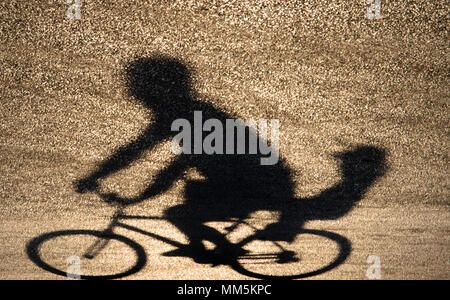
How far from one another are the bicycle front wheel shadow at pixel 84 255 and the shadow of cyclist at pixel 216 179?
0.50 metres

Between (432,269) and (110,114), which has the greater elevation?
(110,114)

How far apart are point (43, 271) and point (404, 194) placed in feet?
13.5

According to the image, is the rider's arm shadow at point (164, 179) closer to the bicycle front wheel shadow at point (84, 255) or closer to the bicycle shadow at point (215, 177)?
the bicycle shadow at point (215, 177)

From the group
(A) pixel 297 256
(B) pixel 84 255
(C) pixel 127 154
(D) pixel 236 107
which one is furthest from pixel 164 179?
(A) pixel 297 256

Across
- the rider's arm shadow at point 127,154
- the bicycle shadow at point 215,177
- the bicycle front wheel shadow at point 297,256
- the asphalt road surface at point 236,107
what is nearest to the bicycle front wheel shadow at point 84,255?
the asphalt road surface at point 236,107

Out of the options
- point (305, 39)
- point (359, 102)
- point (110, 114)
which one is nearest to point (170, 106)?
point (110, 114)

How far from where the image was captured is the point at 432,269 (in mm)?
3568

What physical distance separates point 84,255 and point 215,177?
5.63ft

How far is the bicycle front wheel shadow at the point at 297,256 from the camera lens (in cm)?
350

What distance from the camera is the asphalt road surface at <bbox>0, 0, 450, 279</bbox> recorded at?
10.4 feet

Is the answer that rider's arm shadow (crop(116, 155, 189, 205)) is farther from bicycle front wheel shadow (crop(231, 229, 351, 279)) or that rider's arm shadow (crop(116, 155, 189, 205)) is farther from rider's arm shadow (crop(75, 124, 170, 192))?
bicycle front wheel shadow (crop(231, 229, 351, 279))

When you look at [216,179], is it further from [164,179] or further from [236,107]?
[236,107]

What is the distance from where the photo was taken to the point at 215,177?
3.38m
